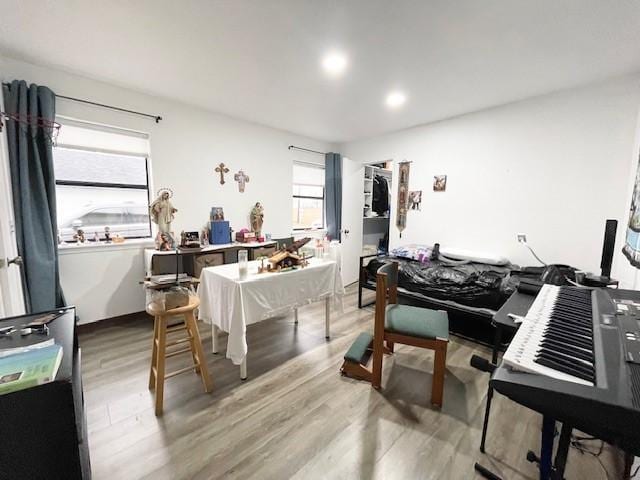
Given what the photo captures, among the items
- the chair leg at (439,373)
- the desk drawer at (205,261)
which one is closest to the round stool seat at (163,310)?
the desk drawer at (205,261)

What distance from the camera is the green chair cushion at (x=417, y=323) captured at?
179 cm

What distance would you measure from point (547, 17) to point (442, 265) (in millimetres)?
2320

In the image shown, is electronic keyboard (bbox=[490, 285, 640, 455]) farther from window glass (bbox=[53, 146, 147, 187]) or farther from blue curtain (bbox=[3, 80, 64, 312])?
window glass (bbox=[53, 146, 147, 187])

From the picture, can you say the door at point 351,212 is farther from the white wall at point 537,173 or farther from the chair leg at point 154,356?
the chair leg at point 154,356

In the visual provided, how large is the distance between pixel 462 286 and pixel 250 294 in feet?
7.00

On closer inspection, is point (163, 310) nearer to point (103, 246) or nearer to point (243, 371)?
point (243, 371)

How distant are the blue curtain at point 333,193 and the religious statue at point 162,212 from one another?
2.77 meters

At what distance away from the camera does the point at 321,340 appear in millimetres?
2637

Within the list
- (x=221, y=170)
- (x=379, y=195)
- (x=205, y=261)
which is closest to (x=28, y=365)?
(x=205, y=261)

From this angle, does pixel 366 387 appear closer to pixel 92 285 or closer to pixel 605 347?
pixel 605 347

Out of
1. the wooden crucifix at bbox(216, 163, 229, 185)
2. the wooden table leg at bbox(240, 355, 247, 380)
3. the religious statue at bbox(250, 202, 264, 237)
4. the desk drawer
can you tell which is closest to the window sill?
the desk drawer

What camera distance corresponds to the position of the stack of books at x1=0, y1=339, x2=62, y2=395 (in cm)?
71

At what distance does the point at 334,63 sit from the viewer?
7.32ft

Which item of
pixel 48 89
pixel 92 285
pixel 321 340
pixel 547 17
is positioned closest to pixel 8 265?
pixel 92 285
